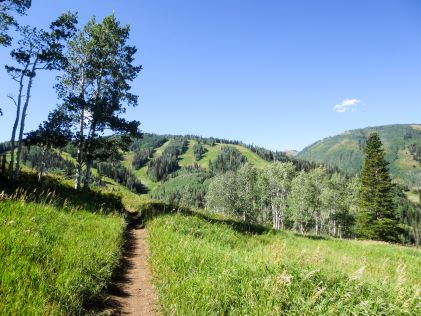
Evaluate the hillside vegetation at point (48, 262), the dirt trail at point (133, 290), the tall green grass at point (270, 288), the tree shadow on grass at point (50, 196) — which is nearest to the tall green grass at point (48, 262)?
the hillside vegetation at point (48, 262)

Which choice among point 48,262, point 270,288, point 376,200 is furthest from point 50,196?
point 376,200

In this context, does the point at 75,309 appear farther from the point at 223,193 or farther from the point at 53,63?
the point at 223,193

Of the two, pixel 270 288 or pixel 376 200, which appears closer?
pixel 270 288

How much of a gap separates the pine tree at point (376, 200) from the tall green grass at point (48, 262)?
2357 inches

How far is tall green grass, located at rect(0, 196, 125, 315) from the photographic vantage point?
5289 mm

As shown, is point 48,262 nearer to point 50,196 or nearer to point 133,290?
point 133,290

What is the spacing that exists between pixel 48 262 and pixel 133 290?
2401mm

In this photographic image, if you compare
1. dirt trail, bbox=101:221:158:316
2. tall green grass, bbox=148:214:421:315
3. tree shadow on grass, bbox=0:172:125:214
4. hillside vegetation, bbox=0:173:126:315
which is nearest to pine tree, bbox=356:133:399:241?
tree shadow on grass, bbox=0:172:125:214

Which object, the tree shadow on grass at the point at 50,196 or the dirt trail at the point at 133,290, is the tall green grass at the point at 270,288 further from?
the tree shadow on grass at the point at 50,196

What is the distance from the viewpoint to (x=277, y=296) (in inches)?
237

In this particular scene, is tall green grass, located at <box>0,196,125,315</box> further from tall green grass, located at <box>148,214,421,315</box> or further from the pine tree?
the pine tree

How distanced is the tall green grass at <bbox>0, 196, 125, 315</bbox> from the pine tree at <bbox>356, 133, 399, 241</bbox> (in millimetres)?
59863

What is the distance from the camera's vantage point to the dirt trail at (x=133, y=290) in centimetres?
711

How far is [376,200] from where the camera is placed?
60625mm
